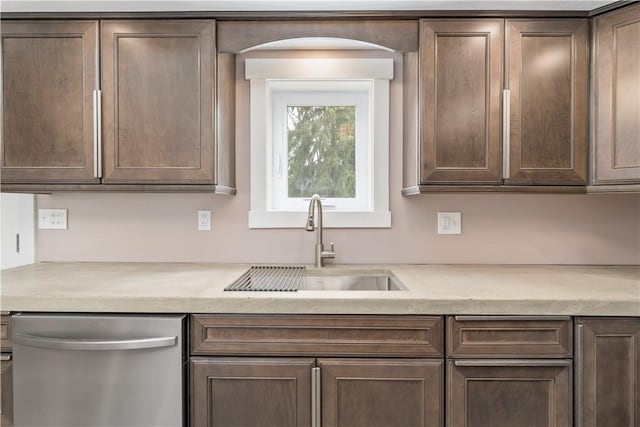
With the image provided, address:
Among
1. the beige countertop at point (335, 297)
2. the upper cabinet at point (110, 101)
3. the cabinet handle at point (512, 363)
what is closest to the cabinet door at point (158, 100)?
the upper cabinet at point (110, 101)

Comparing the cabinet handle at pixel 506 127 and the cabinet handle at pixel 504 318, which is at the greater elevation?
the cabinet handle at pixel 506 127

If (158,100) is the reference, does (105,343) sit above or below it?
below

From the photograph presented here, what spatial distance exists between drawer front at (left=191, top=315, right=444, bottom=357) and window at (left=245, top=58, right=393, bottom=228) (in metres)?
0.76

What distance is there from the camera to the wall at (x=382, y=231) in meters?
2.06

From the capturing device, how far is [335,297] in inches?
55.3

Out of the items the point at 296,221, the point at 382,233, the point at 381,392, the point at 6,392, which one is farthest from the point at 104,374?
the point at 382,233

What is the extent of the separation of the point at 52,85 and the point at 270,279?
125 centimetres

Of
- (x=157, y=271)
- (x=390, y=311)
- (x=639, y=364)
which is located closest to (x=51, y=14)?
(x=157, y=271)

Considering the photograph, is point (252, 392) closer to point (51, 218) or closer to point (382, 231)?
point (382, 231)

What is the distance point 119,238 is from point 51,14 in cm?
105

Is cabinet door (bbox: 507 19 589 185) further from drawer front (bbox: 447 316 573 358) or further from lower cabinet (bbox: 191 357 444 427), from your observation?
lower cabinet (bbox: 191 357 444 427)

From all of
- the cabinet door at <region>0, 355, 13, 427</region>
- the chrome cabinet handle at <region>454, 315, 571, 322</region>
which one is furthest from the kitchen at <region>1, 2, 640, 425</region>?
the cabinet door at <region>0, 355, 13, 427</region>

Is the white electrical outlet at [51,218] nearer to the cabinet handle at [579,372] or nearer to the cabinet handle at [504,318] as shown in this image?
the cabinet handle at [504,318]

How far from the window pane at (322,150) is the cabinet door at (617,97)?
3.63 feet
